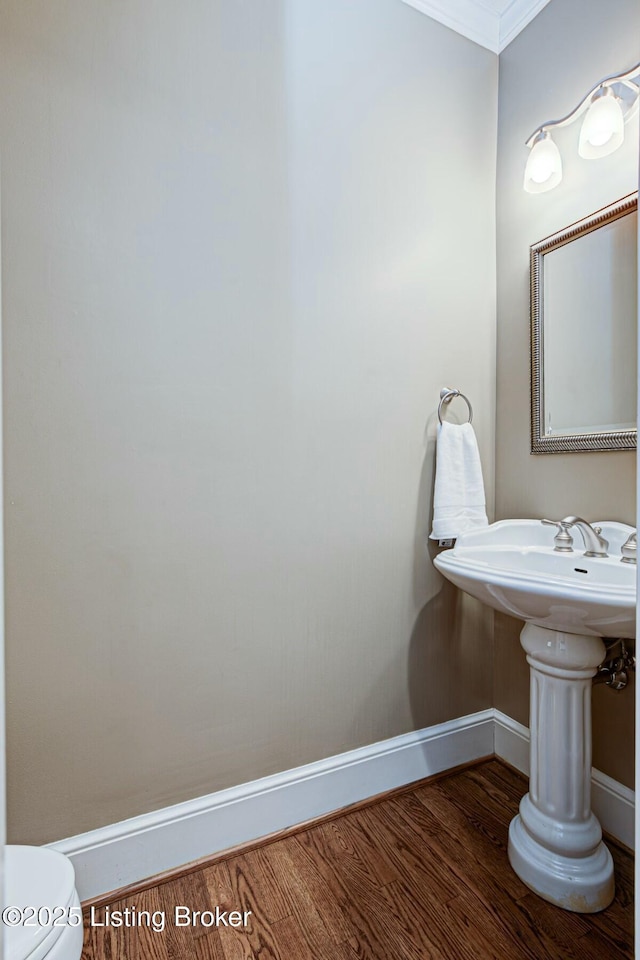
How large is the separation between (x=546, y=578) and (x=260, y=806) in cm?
98

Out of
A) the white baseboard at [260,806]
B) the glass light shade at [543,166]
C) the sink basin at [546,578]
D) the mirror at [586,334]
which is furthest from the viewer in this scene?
the glass light shade at [543,166]

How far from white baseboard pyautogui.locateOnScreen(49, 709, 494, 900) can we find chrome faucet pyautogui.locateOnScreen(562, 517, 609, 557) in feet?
2.50

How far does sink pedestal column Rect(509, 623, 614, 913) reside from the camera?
1246 mm

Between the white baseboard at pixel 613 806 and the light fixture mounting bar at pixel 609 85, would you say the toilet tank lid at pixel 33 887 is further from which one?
the light fixture mounting bar at pixel 609 85

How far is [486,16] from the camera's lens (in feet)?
5.64

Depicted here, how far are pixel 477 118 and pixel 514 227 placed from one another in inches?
15.3

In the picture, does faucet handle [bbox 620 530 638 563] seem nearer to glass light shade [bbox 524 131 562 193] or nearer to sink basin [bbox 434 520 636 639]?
sink basin [bbox 434 520 636 639]

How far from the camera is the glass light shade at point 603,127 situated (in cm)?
133

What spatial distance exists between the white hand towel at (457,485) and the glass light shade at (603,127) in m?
0.79

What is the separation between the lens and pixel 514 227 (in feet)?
5.59

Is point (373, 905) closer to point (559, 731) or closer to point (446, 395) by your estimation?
point (559, 731)

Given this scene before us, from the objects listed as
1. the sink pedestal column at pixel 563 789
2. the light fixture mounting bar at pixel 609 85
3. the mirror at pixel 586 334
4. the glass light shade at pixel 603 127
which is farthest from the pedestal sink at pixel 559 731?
the light fixture mounting bar at pixel 609 85

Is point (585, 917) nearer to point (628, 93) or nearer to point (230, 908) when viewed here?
point (230, 908)

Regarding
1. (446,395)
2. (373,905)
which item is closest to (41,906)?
(373,905)
